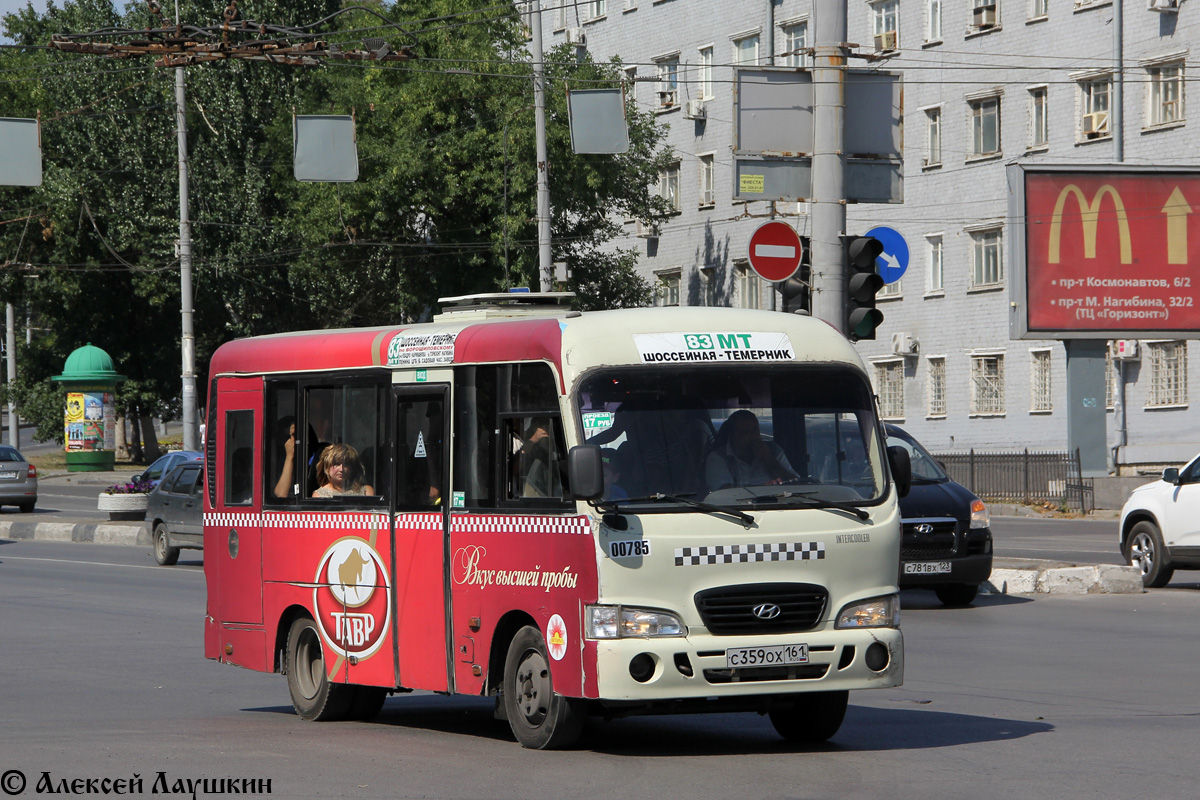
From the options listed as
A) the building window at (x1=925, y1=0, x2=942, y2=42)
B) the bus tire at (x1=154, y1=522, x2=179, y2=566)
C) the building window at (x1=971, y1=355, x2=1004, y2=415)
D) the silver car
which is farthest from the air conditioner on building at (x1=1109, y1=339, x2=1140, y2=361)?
the silver car

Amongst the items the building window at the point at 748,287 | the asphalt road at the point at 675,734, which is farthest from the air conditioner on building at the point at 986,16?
the asphalt road at the point at 675,734

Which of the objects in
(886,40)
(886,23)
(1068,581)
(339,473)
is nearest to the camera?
(339,473)

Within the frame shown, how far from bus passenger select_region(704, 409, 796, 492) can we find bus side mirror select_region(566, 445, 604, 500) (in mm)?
714

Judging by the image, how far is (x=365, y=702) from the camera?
35.8 ft

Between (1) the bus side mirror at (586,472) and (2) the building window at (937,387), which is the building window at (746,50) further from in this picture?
(1) the bus side mirror at (586,472)

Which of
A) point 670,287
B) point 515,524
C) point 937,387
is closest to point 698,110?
point 670,287

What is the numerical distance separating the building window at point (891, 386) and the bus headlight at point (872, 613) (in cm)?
4359

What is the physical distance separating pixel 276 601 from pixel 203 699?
46.4 inches

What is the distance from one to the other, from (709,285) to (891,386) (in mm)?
9012

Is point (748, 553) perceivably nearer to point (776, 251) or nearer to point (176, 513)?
point (776, 251)

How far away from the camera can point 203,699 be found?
11.8 meters

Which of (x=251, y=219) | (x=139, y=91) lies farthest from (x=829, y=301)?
(x=139, y=91)

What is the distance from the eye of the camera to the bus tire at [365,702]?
1084 cm

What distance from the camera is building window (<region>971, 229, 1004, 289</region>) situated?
47625mm
